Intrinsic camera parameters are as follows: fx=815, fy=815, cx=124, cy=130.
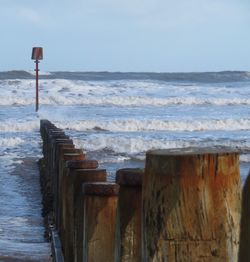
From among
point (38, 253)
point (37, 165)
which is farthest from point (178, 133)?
point (38, 253)

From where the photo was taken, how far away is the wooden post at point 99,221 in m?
3.09

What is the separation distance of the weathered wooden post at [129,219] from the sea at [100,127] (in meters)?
0.30

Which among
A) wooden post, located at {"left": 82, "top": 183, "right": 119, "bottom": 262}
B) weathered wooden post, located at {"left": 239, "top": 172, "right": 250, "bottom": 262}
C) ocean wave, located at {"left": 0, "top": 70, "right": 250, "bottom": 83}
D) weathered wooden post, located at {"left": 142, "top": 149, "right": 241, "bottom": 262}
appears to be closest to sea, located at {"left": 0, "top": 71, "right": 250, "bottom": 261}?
weathered wooden post, located at {"left": 142, "top": 149, "right": 241, "bottom": 262}

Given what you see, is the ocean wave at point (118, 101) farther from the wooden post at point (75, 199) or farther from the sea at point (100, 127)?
the wooden post at point (75, 199)

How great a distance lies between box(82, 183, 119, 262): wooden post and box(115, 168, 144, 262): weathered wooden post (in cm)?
Answer: 49

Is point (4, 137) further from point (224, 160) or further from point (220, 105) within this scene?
point (224, 160)

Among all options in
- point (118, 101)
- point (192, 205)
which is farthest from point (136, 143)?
point (192, 205)

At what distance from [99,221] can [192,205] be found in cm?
128

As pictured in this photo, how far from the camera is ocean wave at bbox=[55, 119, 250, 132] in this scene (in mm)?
21984

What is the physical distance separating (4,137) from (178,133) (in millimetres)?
4842

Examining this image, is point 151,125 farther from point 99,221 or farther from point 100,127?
point 99,221

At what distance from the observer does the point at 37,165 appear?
43.2 ft

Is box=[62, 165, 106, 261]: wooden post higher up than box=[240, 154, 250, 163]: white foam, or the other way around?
box=[62, 165, 106, 261]: wooden post

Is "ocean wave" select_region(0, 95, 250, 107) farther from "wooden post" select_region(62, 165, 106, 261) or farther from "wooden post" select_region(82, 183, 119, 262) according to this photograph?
"wooden post" select_region(82, 183, 119, 262)
